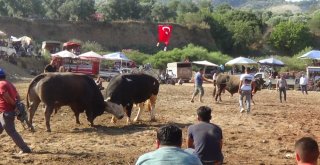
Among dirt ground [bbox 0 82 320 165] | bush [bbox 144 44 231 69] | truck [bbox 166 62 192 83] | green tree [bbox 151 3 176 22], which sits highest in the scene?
green tree [bbox 151 3 176 22]

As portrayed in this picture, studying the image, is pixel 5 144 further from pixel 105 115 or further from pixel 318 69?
pixel 318 69

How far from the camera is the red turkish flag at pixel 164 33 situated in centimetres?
8575

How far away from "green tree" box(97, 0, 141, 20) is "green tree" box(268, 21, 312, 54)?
2352cm

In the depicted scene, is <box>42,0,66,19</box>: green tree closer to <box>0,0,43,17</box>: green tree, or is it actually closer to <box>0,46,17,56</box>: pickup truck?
<box>0,0,43,17</box>: green tree

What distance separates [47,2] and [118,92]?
8327 cm

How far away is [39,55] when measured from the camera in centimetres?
5944

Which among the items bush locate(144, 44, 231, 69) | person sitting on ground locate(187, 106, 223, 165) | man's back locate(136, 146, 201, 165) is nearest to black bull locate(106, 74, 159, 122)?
person sitting on ground locate(187, 106, 223, 165)

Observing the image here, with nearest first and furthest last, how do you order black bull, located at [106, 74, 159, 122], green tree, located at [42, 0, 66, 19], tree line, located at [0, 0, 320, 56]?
1. black bull, located at [106, 74, 159, 122]
2. tree line, located at [0, 0, 320, 56]
3. green tree, located at [42, 0, 66, 19]

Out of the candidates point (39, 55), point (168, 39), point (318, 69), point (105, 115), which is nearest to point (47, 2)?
point (168, 39)

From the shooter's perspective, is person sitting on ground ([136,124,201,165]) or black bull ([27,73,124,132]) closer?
person sitting on ground ([136,124,201,165])

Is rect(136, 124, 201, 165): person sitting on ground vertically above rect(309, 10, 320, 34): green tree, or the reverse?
rect(309, 10, 320, 34): green tree

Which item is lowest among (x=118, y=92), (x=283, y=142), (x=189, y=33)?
(x=283, y=142)

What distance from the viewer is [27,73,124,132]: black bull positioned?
15633 mm

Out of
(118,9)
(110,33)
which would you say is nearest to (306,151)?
(110,33)
